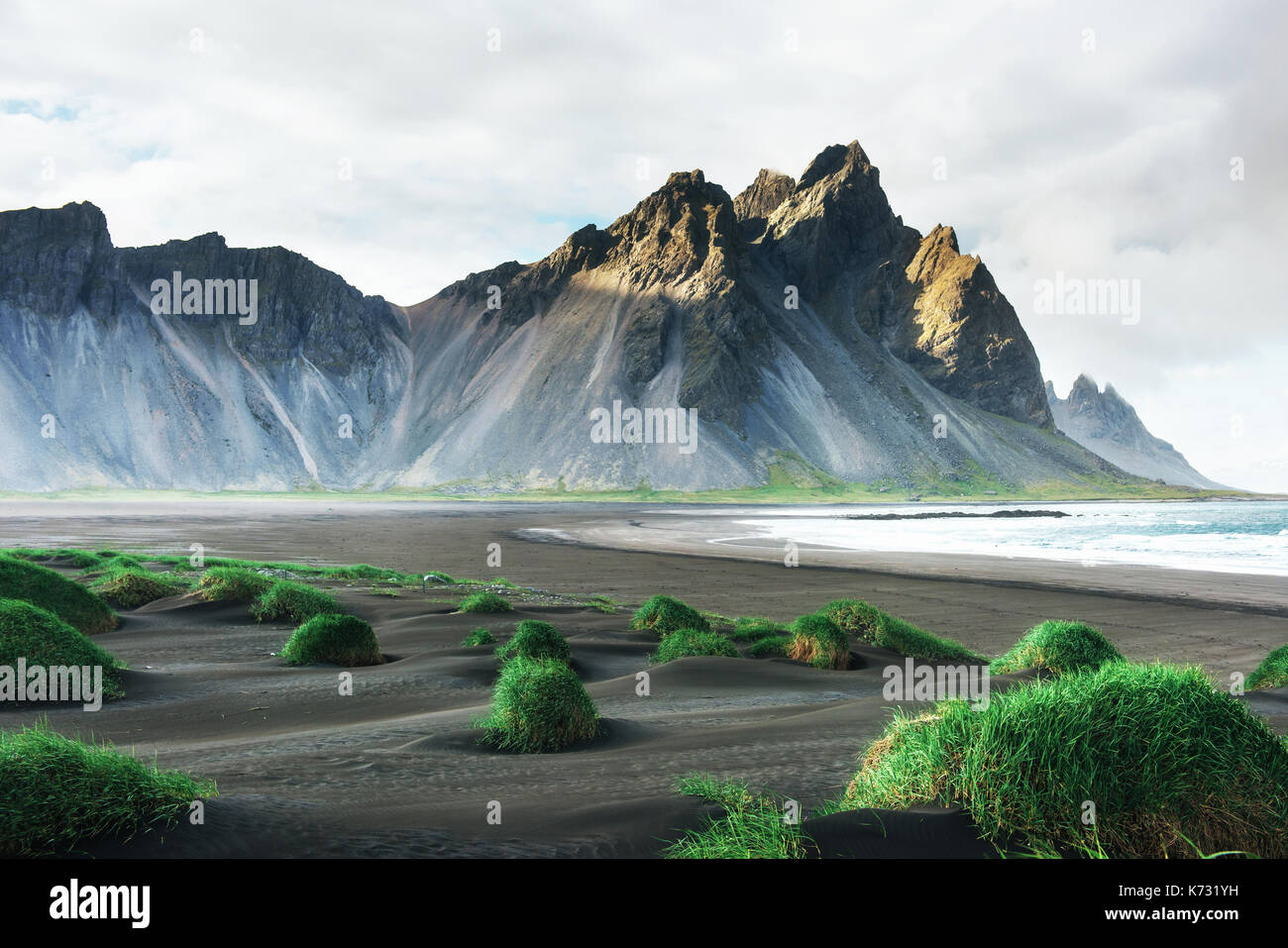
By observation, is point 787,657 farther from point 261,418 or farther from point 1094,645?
point 261,418

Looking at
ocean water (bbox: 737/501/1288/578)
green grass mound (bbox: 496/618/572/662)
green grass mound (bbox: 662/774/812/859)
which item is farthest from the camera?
ocean water (bbox: 737/501/1288/578)

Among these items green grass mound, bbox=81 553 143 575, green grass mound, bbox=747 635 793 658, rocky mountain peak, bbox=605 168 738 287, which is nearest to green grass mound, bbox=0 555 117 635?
green grass mound, bbox=81 553 143 575

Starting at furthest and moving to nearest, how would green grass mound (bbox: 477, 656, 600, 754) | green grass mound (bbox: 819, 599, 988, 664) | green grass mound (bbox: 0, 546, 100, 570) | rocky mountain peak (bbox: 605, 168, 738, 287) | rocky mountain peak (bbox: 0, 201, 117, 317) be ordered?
1. rocky mountain peak (bbox: 605, 168, 738, 287)
2. rocky mountain peak (bbox: 0, 201, 117, 317)
3. green grass mound (bbox: 0, 546, 100, 570)
4. green grass mound (bbox: 819, 599, 988, 664)
5. green grass mound (bbox: 477, 656, 600, 754)

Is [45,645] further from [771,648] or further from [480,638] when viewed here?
[771,648]

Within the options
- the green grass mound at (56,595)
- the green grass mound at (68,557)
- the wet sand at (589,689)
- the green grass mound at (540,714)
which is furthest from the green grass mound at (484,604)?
the green grass mound at (68,557)

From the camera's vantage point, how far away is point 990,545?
4781cm

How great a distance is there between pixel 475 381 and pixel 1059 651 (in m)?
180

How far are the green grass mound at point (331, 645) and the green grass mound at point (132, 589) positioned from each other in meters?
7.95

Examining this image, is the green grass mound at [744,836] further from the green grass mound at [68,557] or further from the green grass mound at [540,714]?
the green grass mound at [68,557]

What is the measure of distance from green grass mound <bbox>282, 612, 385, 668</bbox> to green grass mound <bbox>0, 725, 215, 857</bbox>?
363 inches

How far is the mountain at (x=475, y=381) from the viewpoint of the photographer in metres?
150

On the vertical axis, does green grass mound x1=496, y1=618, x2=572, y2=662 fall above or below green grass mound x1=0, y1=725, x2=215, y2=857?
below

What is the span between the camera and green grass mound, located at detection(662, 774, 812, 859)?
13.5ft

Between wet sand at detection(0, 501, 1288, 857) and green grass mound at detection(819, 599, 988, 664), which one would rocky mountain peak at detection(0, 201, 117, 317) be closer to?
wet sand at detection(0, 501, 1288, 857)
